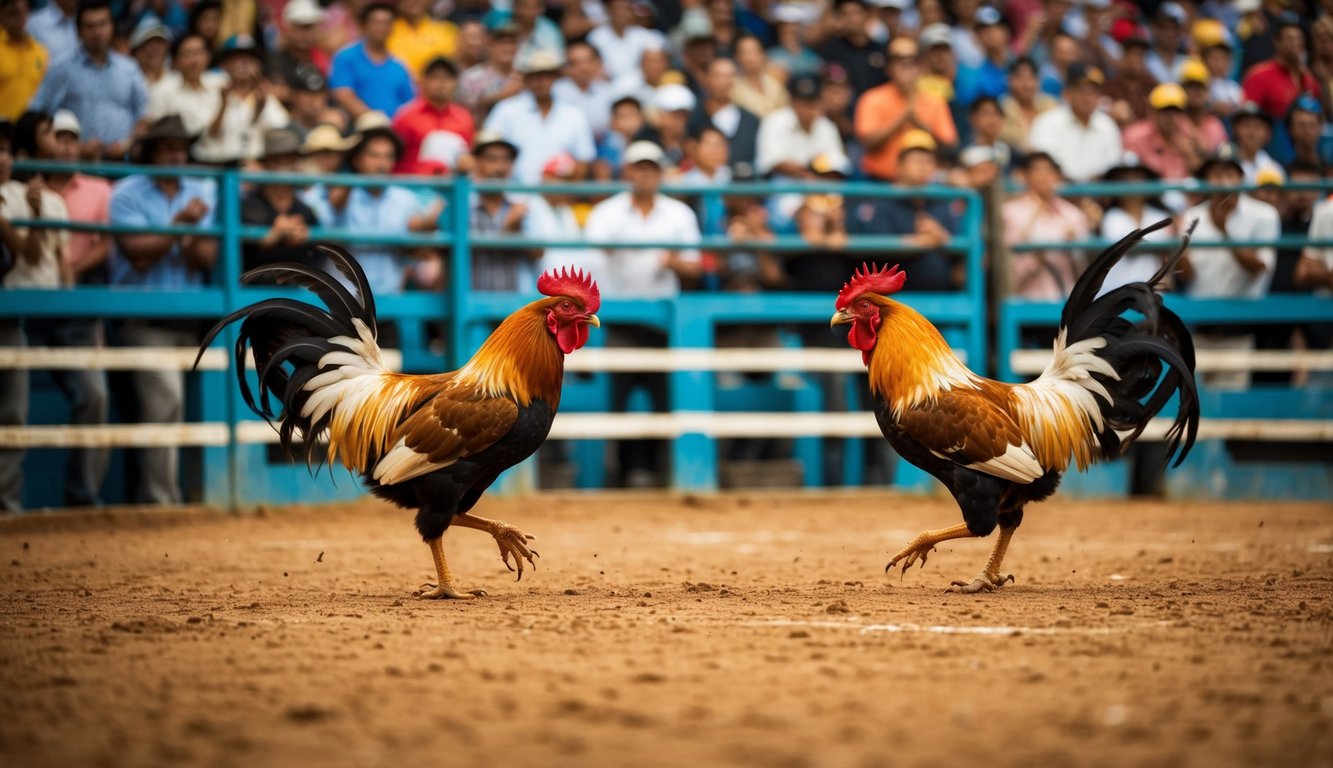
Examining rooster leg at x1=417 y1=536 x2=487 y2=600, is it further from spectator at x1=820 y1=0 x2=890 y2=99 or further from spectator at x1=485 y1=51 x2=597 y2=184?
spectator at x1=820 y1=0 x2=890 y2=99

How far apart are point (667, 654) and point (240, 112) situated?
7615mm

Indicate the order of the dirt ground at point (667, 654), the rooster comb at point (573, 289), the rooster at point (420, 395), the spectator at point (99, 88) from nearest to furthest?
the dirt ground at point (667, 654), the rooster at point (420, 395), the rooster comb at point (573, 289), the spectator at point (99, 88)

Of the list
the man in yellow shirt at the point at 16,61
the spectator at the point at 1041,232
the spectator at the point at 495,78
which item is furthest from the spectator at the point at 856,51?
the man in yellow shirt at the point at 16,61

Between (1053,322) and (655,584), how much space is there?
5510mm

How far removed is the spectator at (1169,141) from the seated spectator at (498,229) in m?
5.82

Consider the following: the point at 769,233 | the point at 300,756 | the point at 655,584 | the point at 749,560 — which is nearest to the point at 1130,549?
the point at 749,560

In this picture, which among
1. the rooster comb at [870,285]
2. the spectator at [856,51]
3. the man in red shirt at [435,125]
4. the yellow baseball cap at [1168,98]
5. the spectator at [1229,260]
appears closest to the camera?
the rooster comb at [870,285]

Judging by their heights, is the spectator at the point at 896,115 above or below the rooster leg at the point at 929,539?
above

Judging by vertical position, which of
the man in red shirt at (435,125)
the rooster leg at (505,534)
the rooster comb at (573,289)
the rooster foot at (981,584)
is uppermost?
the man in red shirt at (435,125)

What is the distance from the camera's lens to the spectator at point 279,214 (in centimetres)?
1055

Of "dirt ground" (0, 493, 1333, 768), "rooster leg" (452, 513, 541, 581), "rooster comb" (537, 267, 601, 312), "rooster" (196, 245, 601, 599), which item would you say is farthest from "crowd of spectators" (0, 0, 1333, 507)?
"rooster leg" (452, 513, 541, 581)

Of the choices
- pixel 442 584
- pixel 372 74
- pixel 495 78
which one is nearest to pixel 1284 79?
pixel 495 78

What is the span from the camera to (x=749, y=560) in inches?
330

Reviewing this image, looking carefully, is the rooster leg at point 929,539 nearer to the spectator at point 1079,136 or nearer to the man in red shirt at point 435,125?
the man in red shirt at point 435,125
